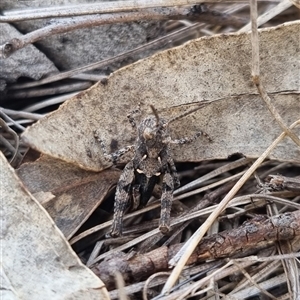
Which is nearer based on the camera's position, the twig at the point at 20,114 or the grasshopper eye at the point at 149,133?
the grasshopper eye at the point at 149,133

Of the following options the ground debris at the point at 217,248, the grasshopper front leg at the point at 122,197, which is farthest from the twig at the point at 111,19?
the ground debris at the point at 217,248

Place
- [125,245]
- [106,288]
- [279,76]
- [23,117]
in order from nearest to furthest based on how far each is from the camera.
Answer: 1. [106,288]
2. [125,245]
3. [279,76]
4. [23,117]

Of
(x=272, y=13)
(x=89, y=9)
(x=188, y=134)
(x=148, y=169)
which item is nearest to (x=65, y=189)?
(x=148, y=169)

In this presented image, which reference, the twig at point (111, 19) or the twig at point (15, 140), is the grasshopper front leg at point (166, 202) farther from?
the twig at point (111, 19)

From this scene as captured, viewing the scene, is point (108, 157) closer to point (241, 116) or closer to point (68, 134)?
point (68, 134)

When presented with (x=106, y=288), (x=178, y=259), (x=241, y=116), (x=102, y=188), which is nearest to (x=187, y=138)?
(x=241, y=116)

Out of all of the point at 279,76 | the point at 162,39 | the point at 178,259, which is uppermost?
the point at 162,39
